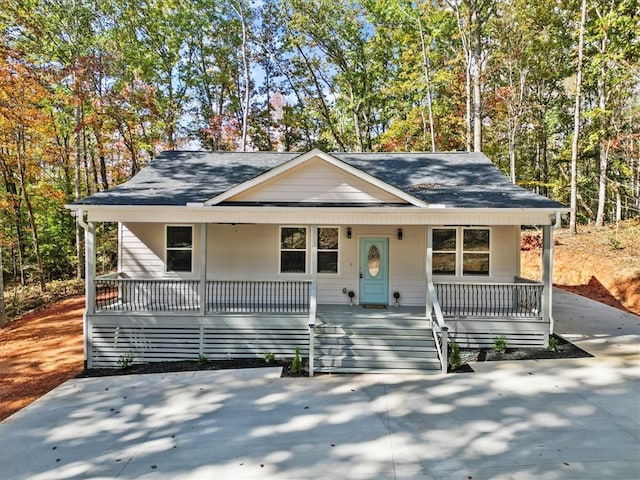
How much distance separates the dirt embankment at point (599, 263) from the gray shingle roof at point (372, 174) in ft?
21.5

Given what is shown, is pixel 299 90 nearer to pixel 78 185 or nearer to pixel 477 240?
pixel 78 185

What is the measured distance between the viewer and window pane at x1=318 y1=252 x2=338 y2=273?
412 inches

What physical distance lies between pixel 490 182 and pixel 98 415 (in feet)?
34.3

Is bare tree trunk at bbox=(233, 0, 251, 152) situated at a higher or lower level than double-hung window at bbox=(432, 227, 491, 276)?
higher

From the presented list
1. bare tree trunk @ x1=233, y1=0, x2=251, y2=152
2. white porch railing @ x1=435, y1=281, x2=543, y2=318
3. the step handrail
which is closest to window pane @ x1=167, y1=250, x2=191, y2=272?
the step handrail

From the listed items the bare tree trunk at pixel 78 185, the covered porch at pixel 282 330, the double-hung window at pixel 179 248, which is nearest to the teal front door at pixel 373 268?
the covered porch at pixel 282 330

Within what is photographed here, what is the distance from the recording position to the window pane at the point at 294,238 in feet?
34.5

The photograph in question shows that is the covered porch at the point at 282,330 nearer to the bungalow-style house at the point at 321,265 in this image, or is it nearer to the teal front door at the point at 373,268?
the bungalow-style house at the point at 321,265

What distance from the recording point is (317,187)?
9.52m

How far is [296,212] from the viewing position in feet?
28.5

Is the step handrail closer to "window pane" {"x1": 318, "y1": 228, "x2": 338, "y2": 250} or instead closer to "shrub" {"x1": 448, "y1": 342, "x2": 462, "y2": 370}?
"shrub" {"x1": 448, "y1": 342, "x2": 462, "y2": 370}

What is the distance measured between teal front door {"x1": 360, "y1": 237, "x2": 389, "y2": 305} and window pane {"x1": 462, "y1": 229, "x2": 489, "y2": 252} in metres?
2.14

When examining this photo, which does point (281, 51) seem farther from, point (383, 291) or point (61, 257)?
point (383, 291)

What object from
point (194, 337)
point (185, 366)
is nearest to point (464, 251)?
point (194, 337)
